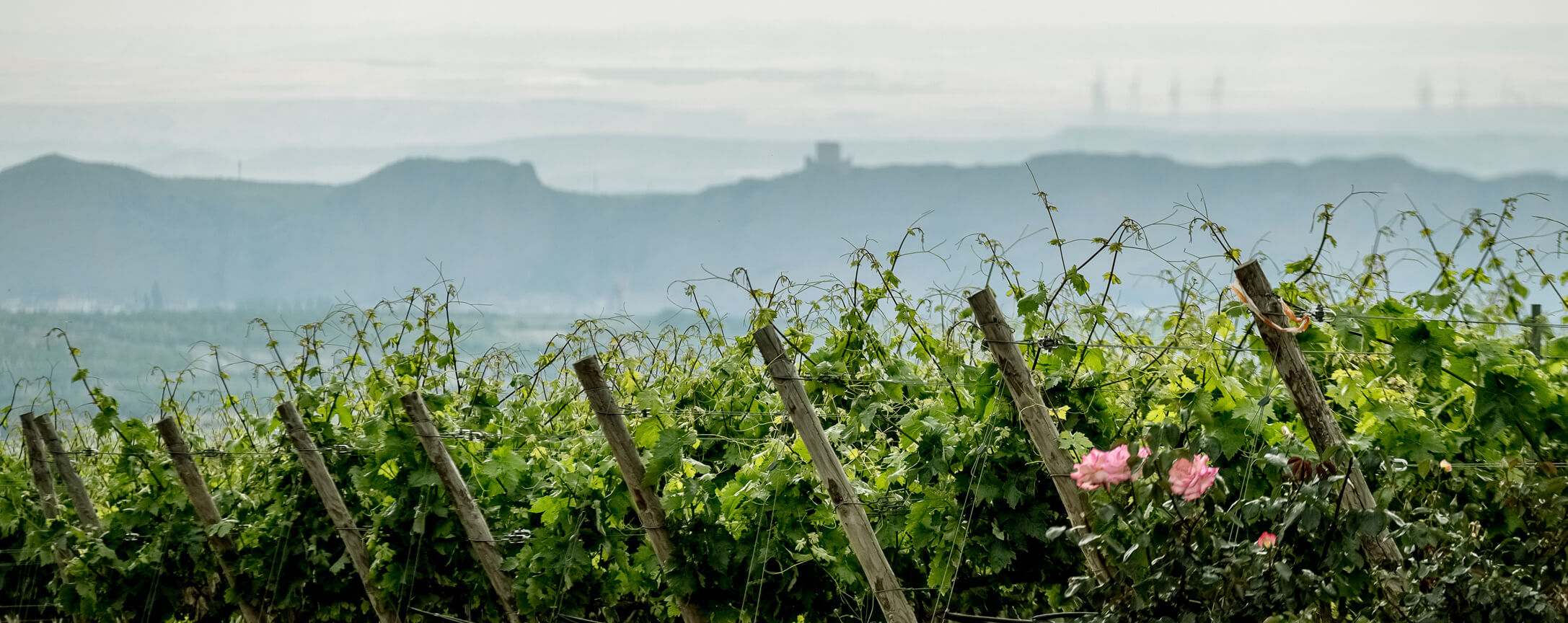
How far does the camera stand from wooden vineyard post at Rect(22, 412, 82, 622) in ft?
14.6

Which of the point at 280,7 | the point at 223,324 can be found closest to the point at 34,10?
the point at 223,324

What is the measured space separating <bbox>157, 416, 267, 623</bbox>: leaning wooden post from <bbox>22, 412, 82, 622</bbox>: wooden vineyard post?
0.87m

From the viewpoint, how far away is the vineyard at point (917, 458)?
7.32ft

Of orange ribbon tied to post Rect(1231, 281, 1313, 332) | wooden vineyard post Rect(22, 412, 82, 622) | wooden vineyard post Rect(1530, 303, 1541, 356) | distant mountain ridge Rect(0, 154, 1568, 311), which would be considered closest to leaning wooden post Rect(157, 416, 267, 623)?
wooden vineyard post Rect(22, 412, 82, 622)

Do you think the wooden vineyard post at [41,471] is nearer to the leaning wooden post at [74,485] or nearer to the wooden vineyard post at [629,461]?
the leaning wooden post at [74,485]

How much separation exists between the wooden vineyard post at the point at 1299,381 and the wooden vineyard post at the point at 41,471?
4.20m

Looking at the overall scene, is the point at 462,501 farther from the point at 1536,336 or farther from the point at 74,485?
the point at 1536,336

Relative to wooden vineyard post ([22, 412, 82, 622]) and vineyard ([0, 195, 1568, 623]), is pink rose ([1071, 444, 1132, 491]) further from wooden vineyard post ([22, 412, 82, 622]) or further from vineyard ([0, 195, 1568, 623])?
wooden vineyard post ([22, 412, 82, 622])

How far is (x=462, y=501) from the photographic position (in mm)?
3369

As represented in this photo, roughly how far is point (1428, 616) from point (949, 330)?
112 cm

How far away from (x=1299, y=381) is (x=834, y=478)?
3.19 feet

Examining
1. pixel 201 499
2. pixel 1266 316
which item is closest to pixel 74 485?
pixel 201 499

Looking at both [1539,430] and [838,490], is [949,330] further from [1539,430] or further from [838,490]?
[1539,430]

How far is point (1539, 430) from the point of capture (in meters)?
2.35
